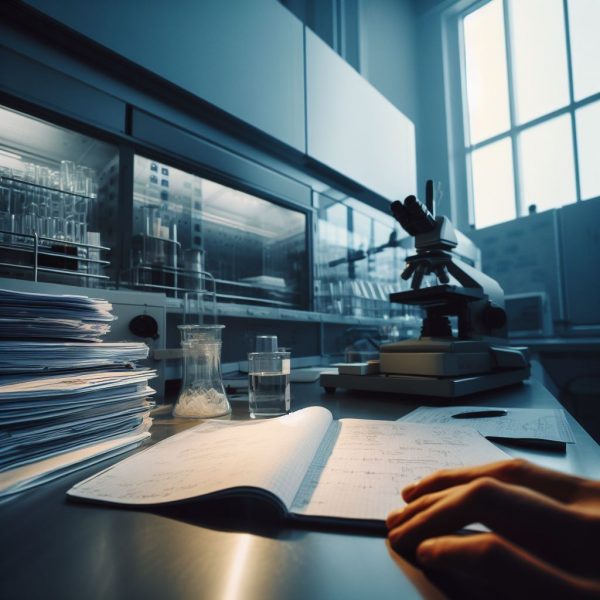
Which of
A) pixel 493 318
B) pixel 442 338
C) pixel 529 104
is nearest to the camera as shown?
pixel 442 338

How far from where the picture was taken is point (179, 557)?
0.24 m

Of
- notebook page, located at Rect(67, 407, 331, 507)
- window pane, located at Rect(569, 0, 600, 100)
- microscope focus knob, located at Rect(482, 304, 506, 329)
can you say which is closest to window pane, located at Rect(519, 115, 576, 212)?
window pane, located at Rect(569, 0, 600, 100)

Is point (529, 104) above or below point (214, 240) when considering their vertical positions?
above

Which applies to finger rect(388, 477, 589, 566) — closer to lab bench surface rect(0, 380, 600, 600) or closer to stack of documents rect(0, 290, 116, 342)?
lab bench surface rect(0, 380, 600, 600)

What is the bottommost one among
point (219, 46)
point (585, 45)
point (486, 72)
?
point (219, 46)

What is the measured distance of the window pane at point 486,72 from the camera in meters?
3.41

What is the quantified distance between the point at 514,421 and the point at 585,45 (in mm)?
3584

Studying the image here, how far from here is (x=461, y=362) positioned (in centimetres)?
84

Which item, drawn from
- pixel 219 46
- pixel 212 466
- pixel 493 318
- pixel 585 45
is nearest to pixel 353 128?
pixel 219 46

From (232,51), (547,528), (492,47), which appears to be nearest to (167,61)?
(232,51)

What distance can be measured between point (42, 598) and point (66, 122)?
1.14m

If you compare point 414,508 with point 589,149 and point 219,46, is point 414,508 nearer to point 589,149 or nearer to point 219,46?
point 219,46

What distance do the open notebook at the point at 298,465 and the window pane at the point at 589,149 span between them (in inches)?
124

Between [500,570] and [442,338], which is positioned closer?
[500,570]
